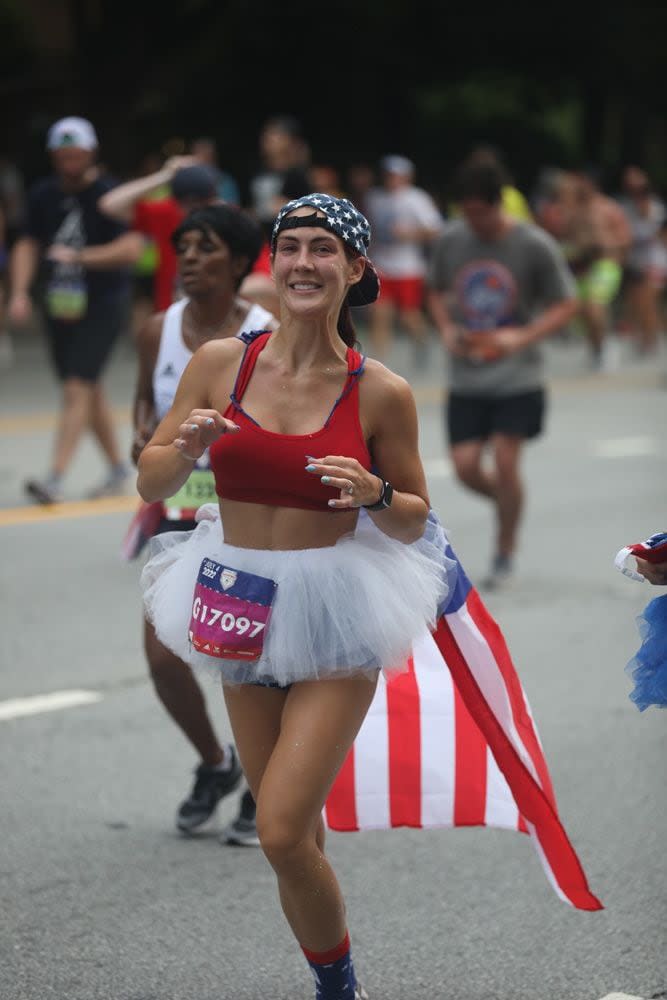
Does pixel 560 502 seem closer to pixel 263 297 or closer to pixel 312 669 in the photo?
pixel 263 297

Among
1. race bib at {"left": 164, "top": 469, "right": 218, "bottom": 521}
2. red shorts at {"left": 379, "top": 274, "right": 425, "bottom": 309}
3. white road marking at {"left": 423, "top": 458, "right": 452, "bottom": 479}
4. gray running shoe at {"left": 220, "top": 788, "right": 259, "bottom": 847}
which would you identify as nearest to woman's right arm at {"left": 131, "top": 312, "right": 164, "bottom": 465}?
race bib at {"left": 164, "top": 469, "right": 218, "bottom": 521}

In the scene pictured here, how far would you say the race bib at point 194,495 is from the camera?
5.16 metres

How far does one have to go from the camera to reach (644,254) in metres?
21.4

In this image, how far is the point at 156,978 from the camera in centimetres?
424

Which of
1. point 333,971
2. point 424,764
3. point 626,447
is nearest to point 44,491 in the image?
point 626,447

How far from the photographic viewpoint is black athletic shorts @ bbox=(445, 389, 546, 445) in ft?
28.3

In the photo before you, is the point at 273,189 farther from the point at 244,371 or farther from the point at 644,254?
the point at 244,371

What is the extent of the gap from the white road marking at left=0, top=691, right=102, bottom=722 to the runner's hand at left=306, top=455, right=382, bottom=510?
314cm

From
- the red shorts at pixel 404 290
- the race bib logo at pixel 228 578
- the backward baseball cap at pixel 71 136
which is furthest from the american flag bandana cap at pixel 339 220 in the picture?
the red shorts at pixel 404 290

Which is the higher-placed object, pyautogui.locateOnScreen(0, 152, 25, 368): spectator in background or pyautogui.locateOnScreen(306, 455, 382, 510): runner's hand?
pyautogui.locateOnScreen(306, 455, 382, 510): runner's hand

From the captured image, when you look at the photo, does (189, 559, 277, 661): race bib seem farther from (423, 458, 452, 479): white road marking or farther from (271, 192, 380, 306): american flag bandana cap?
(423, 458, 452, 479): white road marking

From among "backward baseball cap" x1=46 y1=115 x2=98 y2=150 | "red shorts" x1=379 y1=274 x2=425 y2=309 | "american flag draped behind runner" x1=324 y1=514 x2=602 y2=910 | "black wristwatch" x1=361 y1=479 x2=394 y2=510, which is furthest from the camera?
"red shorts" x1=379 y1=274 x2=425 y2=309

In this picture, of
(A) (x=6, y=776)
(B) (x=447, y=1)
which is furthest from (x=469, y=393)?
(B) (x=447, y=1)

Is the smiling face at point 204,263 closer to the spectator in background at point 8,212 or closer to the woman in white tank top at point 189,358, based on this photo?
the woman in white tank top at point 189,358
